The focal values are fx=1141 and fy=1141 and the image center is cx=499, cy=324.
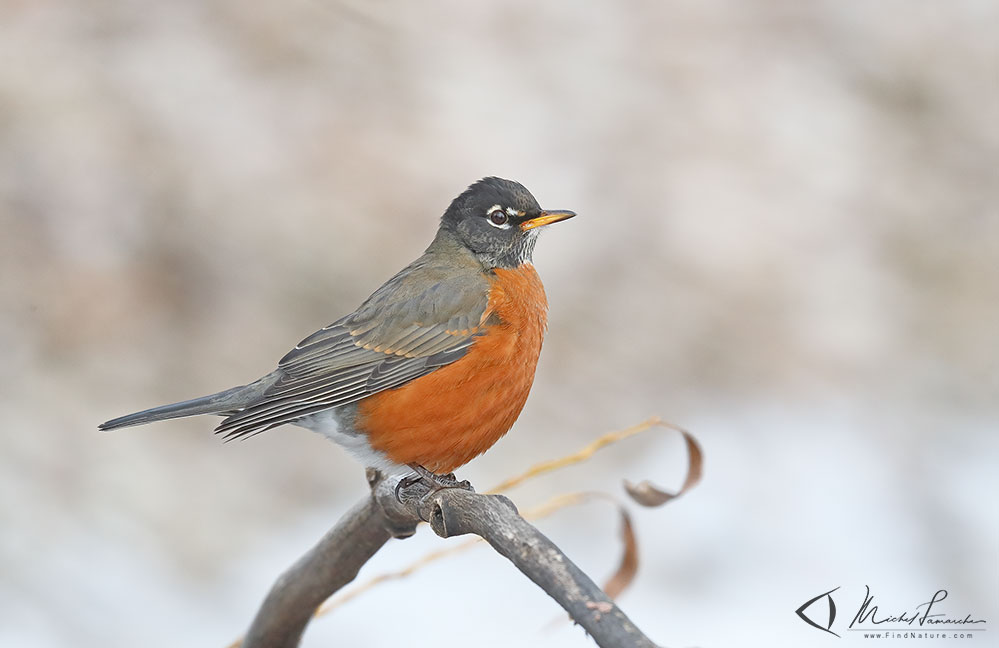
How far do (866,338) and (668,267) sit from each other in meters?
1.11

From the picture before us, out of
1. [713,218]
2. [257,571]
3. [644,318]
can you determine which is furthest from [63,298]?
[713,218]

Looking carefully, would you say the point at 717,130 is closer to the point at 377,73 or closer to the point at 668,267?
the point at 668,267

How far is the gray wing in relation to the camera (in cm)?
275

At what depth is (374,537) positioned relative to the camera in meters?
2.49

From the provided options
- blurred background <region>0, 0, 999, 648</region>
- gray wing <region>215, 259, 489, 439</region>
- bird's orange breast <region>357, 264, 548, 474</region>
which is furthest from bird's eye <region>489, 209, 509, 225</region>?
blurred background <region>0, 0, 999, 648</region>

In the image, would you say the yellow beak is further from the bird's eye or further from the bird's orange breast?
the bird's orange breast

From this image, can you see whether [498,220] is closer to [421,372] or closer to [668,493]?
[421,372]

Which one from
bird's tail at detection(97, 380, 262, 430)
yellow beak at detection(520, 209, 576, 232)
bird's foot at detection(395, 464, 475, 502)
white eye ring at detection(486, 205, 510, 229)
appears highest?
white eye ring at detection(486, 205, 510, 229)

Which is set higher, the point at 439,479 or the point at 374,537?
the point at 439,479

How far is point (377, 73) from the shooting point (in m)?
6.75

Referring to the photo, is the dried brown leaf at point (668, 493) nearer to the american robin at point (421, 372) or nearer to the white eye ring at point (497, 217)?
the american robin at point (421, 372)

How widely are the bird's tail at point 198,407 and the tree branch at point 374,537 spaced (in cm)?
38

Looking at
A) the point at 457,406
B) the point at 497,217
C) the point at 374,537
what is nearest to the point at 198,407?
the point at 374,537

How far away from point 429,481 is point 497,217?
0.85 meters
